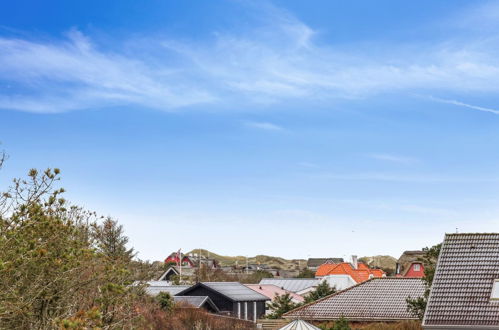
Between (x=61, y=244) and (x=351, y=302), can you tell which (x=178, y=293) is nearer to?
(x=351, y=302)

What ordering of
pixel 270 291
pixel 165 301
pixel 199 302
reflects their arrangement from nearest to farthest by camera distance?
pixel 165 301
pixel 199 302
pixel 270 291

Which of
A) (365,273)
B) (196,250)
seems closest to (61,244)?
(365,273)

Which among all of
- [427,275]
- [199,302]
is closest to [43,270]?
[427,275]

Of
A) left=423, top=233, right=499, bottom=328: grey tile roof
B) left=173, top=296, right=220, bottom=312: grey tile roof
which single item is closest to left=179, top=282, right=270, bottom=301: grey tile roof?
left=173, top=296, right=220, bottom=312: grey tile roof

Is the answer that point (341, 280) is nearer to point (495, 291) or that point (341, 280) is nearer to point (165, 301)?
point (165, 301)

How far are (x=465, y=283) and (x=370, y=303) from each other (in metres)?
12.8

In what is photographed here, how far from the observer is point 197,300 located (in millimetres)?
51844

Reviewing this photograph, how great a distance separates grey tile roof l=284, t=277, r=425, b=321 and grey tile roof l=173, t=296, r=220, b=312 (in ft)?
40.0

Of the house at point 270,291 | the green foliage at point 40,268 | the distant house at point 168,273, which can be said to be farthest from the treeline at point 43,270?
the distant house at point 168,273

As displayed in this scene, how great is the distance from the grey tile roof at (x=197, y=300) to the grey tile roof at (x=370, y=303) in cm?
1219

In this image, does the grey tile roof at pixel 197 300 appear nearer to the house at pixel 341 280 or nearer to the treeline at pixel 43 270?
the house at pixel 341 280

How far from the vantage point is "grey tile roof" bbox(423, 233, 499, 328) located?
82.9 feet

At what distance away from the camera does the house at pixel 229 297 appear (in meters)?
53.7

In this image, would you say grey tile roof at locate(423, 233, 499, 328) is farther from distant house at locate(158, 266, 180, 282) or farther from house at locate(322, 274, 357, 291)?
distant house at locate(158, 266, 180, 282)
